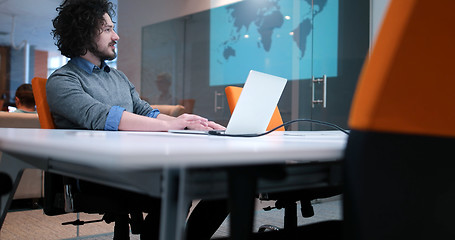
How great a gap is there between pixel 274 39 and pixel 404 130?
3990 millimetres

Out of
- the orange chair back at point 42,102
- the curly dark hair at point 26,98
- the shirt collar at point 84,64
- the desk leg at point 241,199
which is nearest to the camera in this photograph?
the desk leg at point 241,199

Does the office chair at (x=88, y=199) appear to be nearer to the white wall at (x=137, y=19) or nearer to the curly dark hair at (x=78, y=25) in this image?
the curly dark hair at (x=78, y=25)

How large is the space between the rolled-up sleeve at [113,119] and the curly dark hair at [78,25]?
41 centimetres

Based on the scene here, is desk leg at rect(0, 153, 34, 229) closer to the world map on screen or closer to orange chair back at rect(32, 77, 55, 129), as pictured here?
orange chair back at rect(32, 77, 55, 129)

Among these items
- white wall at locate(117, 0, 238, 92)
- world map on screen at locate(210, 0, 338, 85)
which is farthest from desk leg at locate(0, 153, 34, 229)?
white wall at locate(117, 0, 238, 92)

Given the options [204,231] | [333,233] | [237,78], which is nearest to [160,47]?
[237,78]

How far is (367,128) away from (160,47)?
4.68 meters

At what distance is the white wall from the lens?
494 cm

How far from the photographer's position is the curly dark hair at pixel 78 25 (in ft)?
5.68

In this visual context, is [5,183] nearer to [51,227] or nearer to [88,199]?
[88,199]

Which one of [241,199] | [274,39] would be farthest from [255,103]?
[274,39]

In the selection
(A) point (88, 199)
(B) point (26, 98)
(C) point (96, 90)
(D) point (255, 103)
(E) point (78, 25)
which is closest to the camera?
(D) point (255, 103)

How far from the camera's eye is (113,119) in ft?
4.75

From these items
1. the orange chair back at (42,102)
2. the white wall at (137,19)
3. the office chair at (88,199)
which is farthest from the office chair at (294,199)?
the white wall at (137,19)
